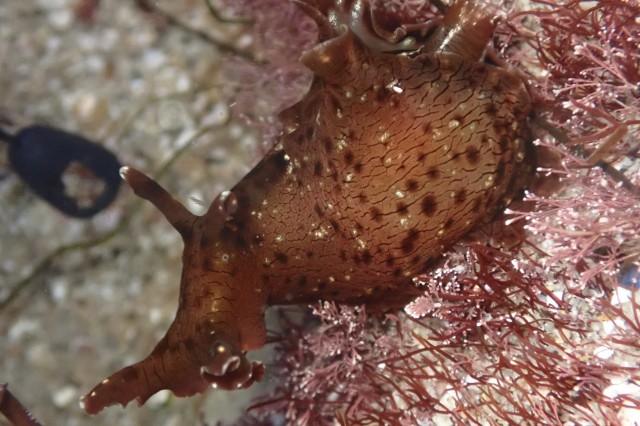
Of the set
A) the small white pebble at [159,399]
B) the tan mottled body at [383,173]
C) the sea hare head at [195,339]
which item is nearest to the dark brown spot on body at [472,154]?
the tan mottled body at [383,173]

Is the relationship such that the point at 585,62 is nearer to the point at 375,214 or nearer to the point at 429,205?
the point at 429,205

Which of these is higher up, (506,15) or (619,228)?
(506,15)

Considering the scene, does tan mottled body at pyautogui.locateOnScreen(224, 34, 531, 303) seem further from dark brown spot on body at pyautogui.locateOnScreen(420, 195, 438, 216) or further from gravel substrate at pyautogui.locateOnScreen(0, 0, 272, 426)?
gravel substrate at pyautogui.locateOnScreen(0, 0, 272, 426)

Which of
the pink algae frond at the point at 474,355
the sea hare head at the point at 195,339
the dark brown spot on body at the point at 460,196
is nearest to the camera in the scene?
the sea hare head at the point at 195,339

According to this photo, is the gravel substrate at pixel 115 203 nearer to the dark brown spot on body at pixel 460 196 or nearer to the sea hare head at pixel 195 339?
the sea hare head at pixel 195 339

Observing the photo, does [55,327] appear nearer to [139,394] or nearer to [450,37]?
[139,394]

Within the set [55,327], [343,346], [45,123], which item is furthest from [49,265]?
[343,346]

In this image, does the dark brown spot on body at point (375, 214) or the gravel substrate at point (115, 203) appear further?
the gravel substrate at point (115, 203)

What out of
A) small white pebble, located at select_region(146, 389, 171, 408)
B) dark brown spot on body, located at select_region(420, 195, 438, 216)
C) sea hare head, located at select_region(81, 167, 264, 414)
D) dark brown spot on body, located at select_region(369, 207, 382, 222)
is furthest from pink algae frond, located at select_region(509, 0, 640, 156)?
small white pebble, located at select_region(146, 389, 171, 408)
